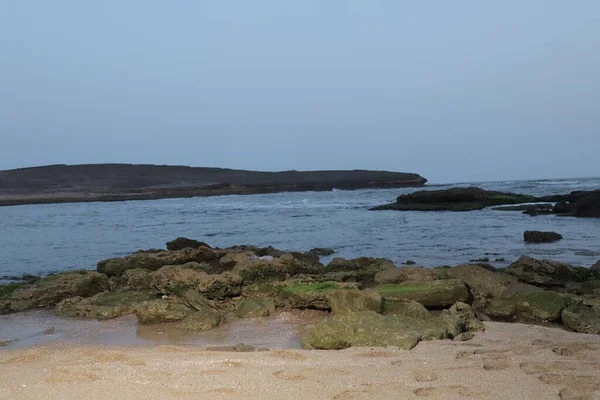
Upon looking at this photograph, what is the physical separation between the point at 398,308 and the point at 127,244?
44.3 feet

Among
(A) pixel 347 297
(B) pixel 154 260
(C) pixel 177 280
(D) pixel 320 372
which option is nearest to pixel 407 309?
(A) pixel 347 297

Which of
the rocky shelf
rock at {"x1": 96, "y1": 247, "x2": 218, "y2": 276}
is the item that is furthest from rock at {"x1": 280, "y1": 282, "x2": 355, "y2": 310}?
rock at {"x1": 96, "y1": 247, "x2": 218, "y2": 276}

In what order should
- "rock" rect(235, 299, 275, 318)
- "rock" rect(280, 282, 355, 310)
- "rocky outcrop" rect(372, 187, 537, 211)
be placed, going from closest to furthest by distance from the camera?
"rock" rect(235, 299, 275, 318)
"rock" rect(280, 282, 355, 310)
"rocky outcrop" rect(372, 187, 537, 211)

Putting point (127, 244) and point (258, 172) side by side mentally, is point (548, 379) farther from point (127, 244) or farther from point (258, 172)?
point (258, 172)

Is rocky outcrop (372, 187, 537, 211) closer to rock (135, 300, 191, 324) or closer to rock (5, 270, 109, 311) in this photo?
rock (5, 270, 109, 311)

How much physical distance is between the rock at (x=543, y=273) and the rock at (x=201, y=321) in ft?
16.6

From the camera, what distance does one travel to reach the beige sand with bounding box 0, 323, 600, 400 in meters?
3.68

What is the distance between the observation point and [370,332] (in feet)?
17.6

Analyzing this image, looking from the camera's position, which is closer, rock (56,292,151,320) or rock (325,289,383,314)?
rock (325,289,383,314)

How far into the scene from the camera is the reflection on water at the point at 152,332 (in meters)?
6.02

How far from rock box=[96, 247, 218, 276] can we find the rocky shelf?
0.53 metres

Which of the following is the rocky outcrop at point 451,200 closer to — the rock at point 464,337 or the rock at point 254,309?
the rock at point 254,309

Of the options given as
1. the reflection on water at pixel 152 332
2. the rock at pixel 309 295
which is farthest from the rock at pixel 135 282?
the rock at pixel 309 295

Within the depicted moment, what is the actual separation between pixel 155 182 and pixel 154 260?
62.9 meters
